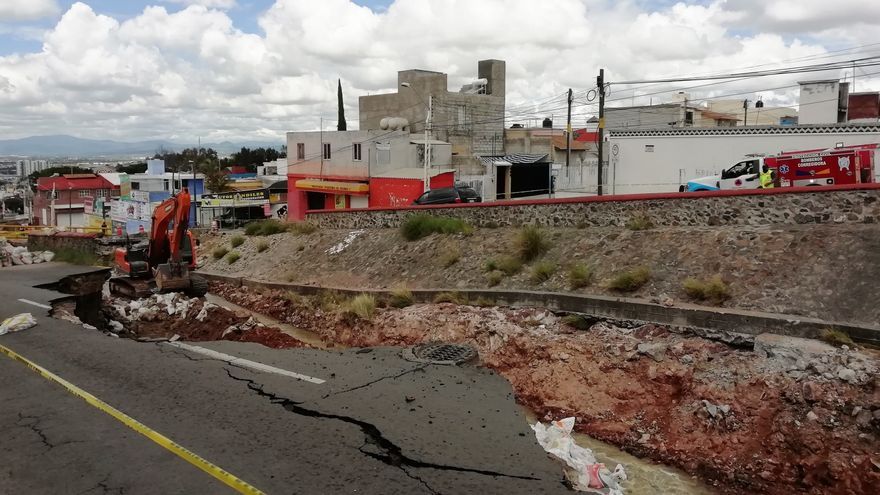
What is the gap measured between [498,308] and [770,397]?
6.34 metres

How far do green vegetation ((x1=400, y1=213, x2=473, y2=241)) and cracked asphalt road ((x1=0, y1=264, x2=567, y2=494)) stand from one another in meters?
9.67

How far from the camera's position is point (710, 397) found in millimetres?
9828

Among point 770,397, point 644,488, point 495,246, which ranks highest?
point 495,246

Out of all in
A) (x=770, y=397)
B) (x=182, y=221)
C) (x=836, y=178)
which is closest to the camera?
(x=770, y=397)

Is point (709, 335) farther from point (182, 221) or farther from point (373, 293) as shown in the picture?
point (182, 221)

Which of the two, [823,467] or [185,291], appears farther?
[185,291]

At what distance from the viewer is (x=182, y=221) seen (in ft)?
58.5

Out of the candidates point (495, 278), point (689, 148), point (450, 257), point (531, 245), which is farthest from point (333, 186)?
point (495, 278)

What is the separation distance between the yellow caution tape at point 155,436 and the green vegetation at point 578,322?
8.10m

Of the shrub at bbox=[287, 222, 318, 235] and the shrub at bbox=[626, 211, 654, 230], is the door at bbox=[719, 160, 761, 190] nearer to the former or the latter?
the shrub at bbox=[626, 211, 654, 230]

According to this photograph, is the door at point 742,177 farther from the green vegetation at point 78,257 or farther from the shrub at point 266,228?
the green vegetation at point 78,257

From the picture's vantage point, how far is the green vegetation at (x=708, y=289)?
39.0ft

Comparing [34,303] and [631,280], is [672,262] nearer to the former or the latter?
[631,280]

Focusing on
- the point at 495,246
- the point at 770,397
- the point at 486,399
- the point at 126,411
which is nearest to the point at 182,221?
the point at 495,246
